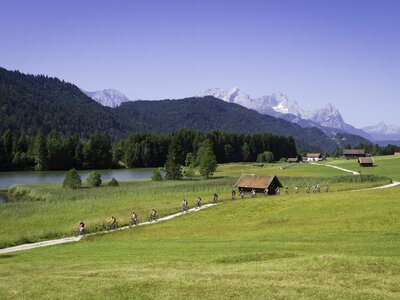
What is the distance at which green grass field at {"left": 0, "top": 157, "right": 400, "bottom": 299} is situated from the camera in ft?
59.2

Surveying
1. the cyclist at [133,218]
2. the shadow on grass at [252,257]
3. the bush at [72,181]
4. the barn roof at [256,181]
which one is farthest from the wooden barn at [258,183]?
the shadow on grass at [252,257]

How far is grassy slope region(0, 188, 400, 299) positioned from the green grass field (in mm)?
53

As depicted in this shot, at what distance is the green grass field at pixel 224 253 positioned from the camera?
59.2 feet

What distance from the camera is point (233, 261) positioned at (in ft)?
80.2

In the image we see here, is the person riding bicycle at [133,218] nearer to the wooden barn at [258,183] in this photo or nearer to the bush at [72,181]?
the wooden barn at [258,183]

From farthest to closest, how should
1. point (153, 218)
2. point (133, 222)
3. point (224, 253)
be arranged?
point (153, 218)
point (133, 222)
point (224, 253)

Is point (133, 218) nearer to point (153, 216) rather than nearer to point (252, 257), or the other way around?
point (153, 216)

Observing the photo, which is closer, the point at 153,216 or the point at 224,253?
the point at 224,253

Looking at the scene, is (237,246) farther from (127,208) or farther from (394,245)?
(127,208)

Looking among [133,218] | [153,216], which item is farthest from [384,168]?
[133,218]

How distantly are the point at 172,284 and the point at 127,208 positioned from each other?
145 feet

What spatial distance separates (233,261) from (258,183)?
5127 centimetres

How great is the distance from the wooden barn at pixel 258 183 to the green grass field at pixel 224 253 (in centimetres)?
1451

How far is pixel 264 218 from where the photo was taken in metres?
A: 47.6
